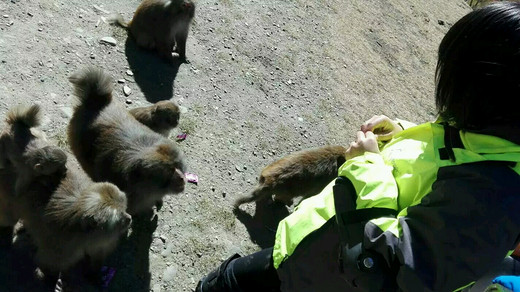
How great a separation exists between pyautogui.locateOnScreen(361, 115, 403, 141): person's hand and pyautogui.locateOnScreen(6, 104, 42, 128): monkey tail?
7.93 feet

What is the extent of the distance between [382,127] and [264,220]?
289 centimetres

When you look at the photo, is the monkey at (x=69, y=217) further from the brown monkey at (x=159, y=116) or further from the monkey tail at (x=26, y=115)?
the brown monkey at (x=159, y=116)

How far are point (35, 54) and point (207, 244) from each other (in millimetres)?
2946

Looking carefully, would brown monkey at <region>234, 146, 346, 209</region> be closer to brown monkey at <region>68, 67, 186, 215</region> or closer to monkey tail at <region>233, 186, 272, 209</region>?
monkey tail at <region>233, 186, 272, 209</region>

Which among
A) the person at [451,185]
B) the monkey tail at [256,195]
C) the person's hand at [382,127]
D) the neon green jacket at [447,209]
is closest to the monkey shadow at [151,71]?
the monkey tail at [256,195]

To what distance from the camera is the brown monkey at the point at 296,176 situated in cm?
520

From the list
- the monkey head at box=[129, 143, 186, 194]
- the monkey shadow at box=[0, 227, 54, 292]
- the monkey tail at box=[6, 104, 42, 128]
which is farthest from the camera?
the monkey head at box=[129, 143, 186, 194]

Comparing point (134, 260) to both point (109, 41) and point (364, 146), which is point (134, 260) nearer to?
point (364, 146)

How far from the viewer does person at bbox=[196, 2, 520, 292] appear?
5.89 ft

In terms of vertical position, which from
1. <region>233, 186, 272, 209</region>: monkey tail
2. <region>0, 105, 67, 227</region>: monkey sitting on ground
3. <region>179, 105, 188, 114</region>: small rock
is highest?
<region>0, 105, 67, 227</region>: monkey sitting on ground

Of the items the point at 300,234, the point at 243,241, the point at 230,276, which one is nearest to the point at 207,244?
the point at 243,241

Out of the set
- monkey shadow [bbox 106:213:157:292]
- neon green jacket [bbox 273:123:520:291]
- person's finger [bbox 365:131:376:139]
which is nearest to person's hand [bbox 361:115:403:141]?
person's finger [bbox 365:131:376:139]

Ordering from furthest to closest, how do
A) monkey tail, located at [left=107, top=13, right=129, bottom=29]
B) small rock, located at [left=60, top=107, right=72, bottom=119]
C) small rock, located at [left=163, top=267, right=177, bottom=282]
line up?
monkey tail, located at [left=107, top=13, right=129, bottom=29]
small rock, located at [left=60, top=107, right=72, bottom=119]
small rock, located at [left=163, top=267, right=177, bottom=282]

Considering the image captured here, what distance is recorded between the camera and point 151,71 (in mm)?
6496
